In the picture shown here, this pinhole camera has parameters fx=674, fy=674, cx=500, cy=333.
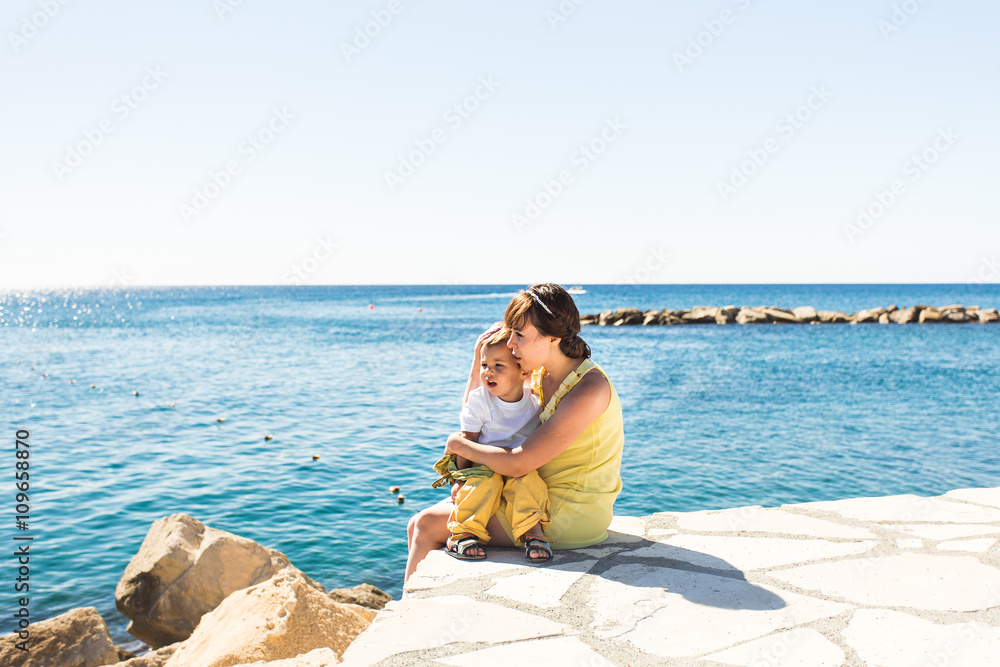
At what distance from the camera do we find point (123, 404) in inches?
698

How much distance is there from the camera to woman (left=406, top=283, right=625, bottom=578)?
3.45m

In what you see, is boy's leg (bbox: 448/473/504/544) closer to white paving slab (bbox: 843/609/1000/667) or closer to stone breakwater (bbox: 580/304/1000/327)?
white paving slab (bbox: 843/609/1000/667)

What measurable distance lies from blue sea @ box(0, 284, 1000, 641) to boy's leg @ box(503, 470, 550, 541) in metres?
4.11

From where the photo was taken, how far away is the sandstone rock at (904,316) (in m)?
46.3

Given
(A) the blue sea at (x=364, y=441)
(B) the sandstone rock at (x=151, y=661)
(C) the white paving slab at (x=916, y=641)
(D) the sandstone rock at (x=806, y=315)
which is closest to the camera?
(C) the white paving slab at (x=916, y=641)

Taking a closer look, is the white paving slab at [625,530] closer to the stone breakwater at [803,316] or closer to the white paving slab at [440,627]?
the white paving slab at [440,627]

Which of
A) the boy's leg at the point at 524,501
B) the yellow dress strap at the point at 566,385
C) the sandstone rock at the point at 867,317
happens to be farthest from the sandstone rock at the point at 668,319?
the boy's leg at the point at 524,501

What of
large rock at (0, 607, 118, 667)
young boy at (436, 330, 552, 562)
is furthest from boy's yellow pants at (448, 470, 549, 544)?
large rock at (0, 607, 118, 667)

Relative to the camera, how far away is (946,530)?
4.03m

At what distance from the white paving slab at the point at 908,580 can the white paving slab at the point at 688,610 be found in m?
0.21

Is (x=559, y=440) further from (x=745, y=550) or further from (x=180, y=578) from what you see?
(x=180, y=578)

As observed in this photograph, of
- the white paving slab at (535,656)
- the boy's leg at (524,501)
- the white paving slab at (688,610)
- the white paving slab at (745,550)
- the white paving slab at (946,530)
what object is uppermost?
the boy's leg at (524,501)

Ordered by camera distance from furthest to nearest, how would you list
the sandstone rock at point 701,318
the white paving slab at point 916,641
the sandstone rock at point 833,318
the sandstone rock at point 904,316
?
the sandstone rock at point 701,318 → the sandstone rock at point 833,318 → the sandstone rock at point 904,316 → the white paving slab at point 916,641

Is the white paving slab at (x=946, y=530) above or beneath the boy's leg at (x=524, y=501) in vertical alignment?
beneath
